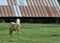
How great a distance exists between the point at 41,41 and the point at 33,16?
46.8 feet

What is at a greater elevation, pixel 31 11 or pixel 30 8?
pixel 30 8

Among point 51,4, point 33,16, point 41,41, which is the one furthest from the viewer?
point 51,4

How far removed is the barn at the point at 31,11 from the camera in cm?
2511

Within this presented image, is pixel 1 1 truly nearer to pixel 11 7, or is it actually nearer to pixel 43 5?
pixel 11 7

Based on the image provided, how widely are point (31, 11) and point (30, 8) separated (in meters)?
0.38

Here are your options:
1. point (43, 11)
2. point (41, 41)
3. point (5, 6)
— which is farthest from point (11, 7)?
point (41, 41)

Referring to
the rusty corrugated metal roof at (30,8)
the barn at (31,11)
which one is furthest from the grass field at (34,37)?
the rusty corrugated metal roof at (30,8)

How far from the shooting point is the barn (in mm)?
25109

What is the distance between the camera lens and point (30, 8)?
85.3ft

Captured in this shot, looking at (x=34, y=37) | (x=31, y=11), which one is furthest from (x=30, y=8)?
(x=34, y=37)

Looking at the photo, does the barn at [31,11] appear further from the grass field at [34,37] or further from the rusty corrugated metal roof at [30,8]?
the grass field at [34,37]

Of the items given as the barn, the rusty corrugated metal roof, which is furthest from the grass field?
the rusty corrugated metal roof

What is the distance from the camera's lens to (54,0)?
2731 cm

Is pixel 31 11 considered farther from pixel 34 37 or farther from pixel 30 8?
pixel 34 37
